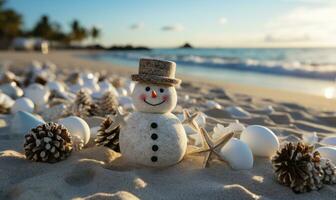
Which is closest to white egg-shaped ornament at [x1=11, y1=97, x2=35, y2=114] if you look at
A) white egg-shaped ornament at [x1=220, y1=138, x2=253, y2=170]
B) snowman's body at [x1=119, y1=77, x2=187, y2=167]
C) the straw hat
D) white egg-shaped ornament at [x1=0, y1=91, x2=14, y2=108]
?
white egg-shaped ornament at [x1=0, y1=91, x2=14, y2=108]

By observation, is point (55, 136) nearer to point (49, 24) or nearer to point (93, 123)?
point (93, 123)

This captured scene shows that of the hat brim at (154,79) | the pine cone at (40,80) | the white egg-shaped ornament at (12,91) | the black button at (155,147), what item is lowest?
the white egg-shaped ornament at (12,91)

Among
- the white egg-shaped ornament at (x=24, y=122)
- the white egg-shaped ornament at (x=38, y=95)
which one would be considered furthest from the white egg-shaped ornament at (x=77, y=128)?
the white egg-shaped ornament at (x=38, y=95)

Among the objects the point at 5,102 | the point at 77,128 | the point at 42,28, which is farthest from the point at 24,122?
the point at 42,28

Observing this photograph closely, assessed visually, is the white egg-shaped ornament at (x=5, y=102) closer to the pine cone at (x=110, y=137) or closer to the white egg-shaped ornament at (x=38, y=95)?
the white egg-shaped ornament at (x=38, y=95)

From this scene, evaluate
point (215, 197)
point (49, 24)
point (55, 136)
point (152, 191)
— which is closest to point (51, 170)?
point (55, 136)

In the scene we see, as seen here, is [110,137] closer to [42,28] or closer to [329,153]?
[329,153]

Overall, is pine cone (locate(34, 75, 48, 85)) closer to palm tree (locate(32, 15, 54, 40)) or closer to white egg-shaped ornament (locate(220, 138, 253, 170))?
white egg-shaped ornament (locate(220, 138, 253, 170))
